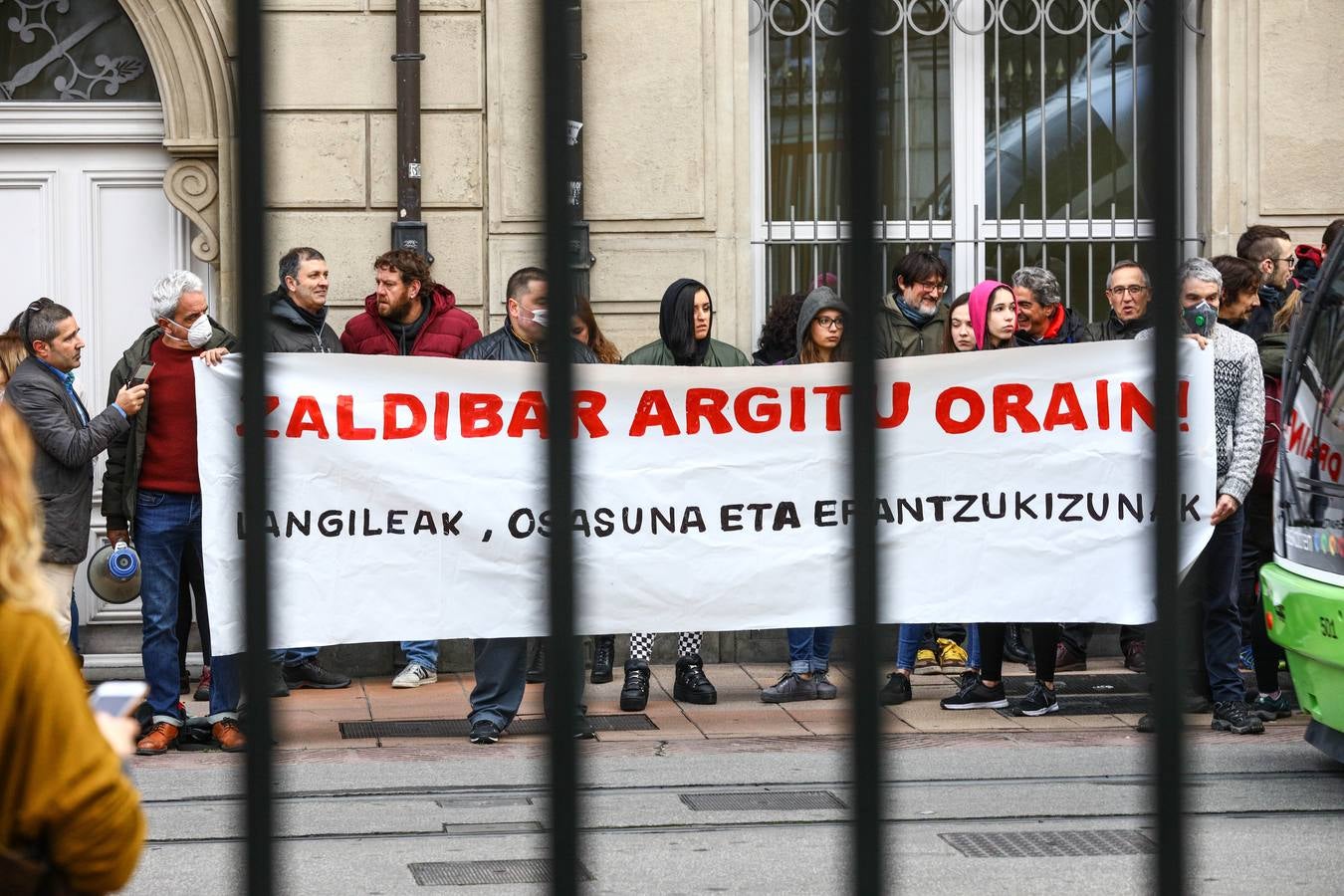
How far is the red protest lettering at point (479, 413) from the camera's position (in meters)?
7.60

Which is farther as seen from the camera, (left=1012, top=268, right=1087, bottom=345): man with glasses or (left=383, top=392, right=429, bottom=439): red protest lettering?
(left=1012, top=268, right=1087, bottom=345): man with glasses

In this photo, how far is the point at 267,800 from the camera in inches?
59.5

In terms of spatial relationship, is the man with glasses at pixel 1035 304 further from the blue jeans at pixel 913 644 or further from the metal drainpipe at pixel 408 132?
the metal drainpipe at pixel 408 132

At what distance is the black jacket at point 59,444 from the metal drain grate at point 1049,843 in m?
3.80

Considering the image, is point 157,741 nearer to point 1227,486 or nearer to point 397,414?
point 397,414

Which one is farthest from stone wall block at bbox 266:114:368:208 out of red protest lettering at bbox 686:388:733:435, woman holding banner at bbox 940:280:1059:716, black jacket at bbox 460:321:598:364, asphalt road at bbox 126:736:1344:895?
asphalt road at bbox 126:736:1344:895

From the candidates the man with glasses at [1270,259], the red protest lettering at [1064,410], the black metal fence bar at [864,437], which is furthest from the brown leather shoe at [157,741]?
the black metal fence bar at [864,437]

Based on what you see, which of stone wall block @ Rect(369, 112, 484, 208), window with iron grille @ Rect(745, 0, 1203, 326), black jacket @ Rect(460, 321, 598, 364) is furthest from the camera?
window with iron grille @ Rect(745, 0, 1203, 326)

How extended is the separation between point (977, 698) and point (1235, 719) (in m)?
1.17

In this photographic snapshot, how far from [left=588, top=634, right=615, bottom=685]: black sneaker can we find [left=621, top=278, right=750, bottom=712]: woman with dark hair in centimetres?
66

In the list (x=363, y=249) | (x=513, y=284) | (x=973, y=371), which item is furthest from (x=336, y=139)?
(x=973, y=371)

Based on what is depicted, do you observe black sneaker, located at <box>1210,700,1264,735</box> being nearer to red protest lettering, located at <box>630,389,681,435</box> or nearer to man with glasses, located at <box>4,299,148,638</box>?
red protest lettering, located at <box>630,389,681,435</box>

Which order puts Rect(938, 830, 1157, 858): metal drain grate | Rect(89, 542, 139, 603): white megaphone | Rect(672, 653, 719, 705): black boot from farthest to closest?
Rect(672, 653, 719, 705): black boot → Rect(89, 542, 139, 603): white megaphone → Rect(938, 830, 1157, 858): metal drain grate

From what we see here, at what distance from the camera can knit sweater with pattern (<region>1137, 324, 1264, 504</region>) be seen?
7.58 meters
